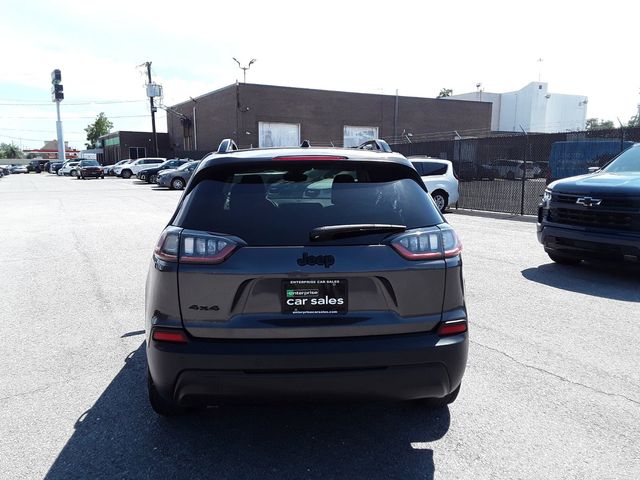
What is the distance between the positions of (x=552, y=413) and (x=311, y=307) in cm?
192

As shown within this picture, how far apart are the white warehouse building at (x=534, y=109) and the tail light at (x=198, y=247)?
64.2 m

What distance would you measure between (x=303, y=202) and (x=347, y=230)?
1.13ft

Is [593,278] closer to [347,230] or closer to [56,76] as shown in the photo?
[347,230]

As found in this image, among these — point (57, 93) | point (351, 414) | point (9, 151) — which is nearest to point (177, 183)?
point (351, 414)

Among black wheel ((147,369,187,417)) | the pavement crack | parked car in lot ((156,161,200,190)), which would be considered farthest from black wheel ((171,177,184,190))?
black wheel ((147,369,187,417))

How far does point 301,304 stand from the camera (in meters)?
2.59

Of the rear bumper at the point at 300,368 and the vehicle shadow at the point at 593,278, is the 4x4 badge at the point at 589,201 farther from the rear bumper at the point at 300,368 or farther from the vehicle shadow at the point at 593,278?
the rear bumper at the point at 300,368

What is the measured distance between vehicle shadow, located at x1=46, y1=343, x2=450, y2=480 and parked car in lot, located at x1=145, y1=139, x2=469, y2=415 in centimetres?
38

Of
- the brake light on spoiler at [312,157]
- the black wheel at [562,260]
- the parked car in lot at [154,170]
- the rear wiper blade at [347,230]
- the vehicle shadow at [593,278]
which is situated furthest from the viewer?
the parked car in lot at [154,170]

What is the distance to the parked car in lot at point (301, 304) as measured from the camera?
2529 millimetres

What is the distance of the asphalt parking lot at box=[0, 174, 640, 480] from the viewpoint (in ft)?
9.07

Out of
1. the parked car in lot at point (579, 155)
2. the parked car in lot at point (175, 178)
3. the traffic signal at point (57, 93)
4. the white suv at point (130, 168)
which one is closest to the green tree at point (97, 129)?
the traffic signal at point (57, 93)

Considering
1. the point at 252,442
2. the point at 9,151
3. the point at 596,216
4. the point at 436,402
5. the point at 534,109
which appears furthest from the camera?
the point at 9,151

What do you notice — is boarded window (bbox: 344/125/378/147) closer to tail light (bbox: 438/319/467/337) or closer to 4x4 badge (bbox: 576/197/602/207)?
4x4 badge (bbox: 576/197/602/207)
